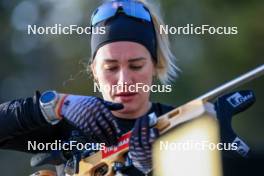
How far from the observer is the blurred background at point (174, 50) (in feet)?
4.77

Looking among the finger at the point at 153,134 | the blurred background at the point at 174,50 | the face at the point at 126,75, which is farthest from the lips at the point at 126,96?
the blurred background at the point at 174,50

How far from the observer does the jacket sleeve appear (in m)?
0.94

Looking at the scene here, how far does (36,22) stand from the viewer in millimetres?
1396

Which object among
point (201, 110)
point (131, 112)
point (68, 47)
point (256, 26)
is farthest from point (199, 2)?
point (201, 110)

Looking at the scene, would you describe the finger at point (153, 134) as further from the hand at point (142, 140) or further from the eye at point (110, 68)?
the eye at point (110, 68)

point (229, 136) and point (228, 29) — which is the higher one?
point (228, 29)

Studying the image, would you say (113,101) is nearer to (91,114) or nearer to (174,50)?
(91,114)

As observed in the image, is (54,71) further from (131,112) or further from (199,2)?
(131,112)

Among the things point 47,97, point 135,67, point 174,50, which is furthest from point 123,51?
point 174,50

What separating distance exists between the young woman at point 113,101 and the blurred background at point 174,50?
33 centimetres

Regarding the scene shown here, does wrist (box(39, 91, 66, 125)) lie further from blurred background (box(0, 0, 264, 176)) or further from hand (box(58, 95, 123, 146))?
blurred background (box(0, 0, 264, 176))

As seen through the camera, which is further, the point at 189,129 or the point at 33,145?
the point at 33,145

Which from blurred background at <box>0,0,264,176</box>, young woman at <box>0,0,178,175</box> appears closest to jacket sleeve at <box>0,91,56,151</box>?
young woman at <box>0,0,178,175</box>

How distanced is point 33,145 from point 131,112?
0.14m
